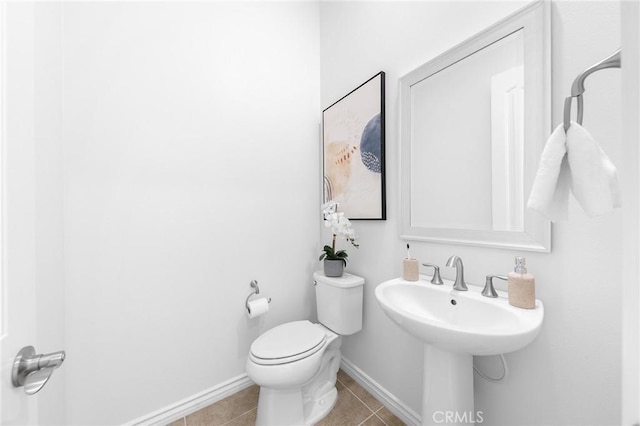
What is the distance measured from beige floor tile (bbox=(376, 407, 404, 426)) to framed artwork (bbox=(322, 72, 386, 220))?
1.03 m

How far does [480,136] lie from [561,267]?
53 cm

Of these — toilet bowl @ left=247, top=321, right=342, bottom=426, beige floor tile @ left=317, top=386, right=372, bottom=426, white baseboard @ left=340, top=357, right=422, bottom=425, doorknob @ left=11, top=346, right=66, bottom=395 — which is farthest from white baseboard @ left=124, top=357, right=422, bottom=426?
doorknob @ left=11, top=346, right=66, bottom=395

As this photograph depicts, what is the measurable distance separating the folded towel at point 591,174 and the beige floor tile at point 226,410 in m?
1.66

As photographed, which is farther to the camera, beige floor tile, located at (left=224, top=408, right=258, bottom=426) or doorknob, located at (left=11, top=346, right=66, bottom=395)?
beige floor tile, located at (left=224, top=408, right=258, bottom=426)

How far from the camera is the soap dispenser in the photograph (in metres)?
0.75

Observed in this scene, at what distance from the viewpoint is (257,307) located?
1.39m

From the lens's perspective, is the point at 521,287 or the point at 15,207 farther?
the point at 521,287

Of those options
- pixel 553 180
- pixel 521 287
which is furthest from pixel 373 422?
pixel 553 180

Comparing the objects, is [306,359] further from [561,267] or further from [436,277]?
[561,267]

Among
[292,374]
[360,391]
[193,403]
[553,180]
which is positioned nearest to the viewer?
[553,180]

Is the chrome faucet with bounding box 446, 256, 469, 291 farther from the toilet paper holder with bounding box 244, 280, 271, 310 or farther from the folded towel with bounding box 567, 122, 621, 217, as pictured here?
the toilet paper holder with bounding box 244, 280, 271, 310

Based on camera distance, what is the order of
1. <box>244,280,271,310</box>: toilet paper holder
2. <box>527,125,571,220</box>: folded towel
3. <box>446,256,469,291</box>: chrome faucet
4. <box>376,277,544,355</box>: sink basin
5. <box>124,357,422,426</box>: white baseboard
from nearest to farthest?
1. <box>527,125,571,220</box>: folded towel
2. <box>376,277,544,355</box>: sink basin
3. <box>446,256,469,291</box>: chrome faucet
4. <box>124,357,422,426</box>: white baseboard
5. <box>244,280,271,310</box>: toilet paper holder

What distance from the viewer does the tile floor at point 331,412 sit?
1.23 meters

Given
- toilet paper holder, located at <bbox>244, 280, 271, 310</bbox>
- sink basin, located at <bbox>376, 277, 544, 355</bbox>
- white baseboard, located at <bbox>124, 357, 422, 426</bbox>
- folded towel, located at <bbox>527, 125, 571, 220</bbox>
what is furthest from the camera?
toilet paper holder, located at <bbox>244, 280, 271, 310</bbox>
